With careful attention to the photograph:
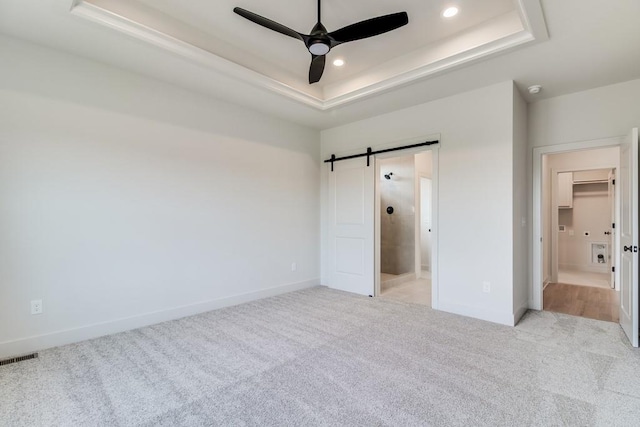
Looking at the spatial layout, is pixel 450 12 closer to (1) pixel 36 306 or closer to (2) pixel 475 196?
(2) pixel 475 196

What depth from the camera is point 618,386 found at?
2.16m

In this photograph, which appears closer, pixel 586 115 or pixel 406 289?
pixel 586 115

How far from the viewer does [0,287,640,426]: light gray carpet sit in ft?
6.10

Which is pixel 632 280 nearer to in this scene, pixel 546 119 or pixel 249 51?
pixel 546 119

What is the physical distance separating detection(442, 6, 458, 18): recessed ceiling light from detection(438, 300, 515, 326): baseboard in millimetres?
3105

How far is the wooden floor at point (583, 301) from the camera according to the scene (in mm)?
3762

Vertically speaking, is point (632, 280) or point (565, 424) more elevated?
point (632, 280)

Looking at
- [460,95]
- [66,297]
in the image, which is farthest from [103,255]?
[460,95]

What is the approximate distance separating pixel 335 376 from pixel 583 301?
413cm

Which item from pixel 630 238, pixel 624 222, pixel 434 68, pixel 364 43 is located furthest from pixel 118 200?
pixel 624 222

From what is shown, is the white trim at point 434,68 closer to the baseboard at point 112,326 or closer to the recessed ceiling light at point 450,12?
the recessed ceiling light at point 450,12

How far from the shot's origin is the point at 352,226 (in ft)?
16.1

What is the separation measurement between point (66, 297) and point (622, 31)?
537cm

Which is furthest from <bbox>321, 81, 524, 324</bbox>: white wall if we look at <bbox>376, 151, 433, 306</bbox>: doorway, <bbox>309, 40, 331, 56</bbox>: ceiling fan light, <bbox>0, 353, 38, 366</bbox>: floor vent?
<bbox>0, 353, 38, 366</bbox>: floor vent
